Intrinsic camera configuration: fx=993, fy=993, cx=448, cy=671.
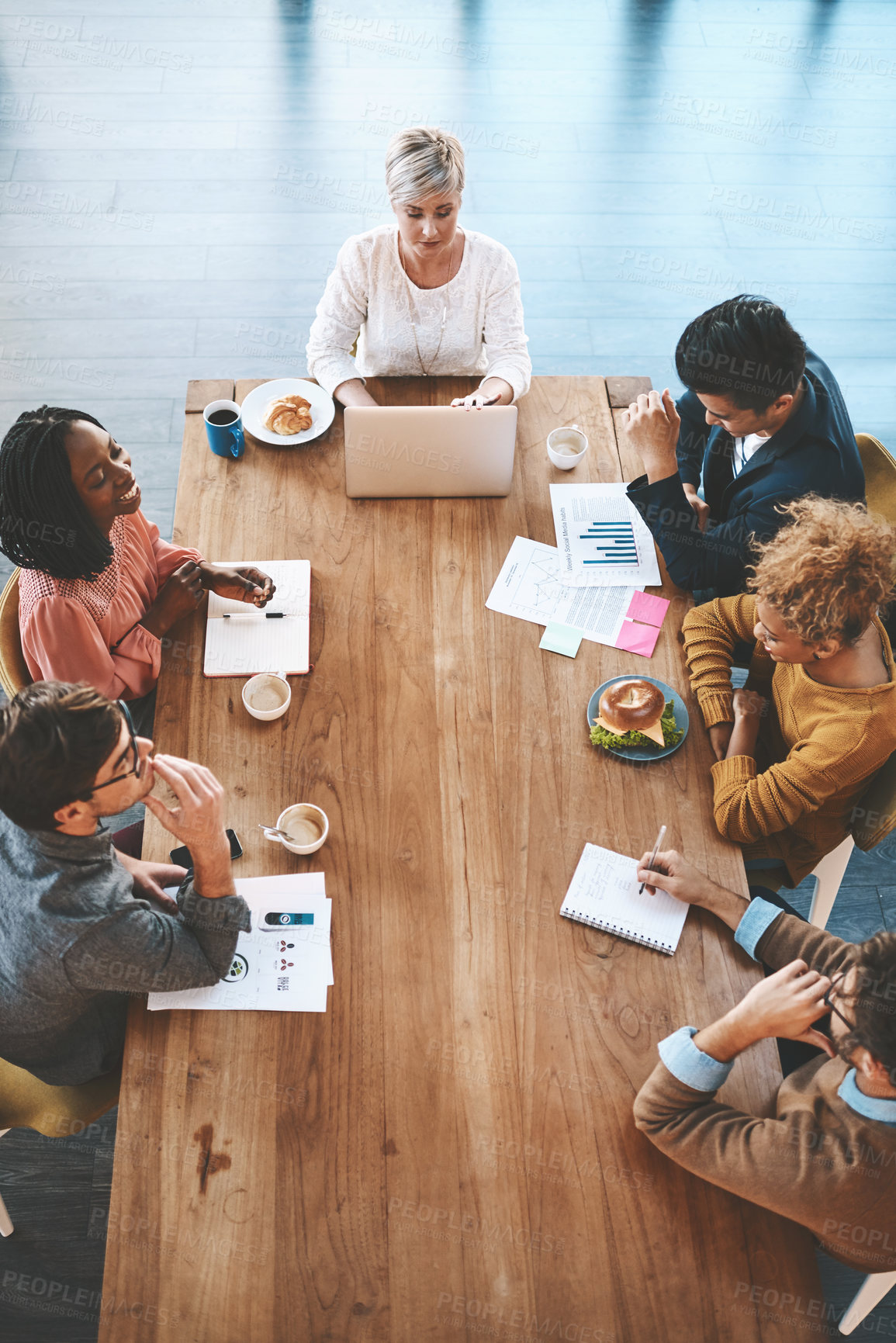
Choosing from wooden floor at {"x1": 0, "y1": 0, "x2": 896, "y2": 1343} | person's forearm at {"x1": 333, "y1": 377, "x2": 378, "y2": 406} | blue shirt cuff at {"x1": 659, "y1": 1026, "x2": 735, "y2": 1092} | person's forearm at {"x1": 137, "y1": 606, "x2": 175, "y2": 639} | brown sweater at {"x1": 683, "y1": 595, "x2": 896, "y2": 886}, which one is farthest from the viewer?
wooden floor at {"x1": 0, "y1": 0, "x2": 896, "y2": 1343}

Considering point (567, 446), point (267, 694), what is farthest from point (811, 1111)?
point (567, 446)

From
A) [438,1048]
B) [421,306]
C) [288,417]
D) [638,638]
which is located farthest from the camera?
[421,306]

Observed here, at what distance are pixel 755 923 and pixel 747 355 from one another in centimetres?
112

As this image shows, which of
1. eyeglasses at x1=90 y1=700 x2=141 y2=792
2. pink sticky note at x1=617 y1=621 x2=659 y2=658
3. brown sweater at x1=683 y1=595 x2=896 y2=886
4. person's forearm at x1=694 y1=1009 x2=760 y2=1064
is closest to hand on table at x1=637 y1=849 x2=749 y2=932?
brown sweater at x1=683 y1=595 x2=896 y2=886

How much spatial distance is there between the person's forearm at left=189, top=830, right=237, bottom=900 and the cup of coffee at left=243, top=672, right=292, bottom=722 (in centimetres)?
36

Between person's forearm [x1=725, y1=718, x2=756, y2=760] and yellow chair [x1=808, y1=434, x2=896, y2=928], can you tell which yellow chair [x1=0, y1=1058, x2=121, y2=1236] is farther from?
yellow chair [x1=808, y1=434, x2=896, y2=928]

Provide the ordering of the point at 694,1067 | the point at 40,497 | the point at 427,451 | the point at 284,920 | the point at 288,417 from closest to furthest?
the point at 694,1067
the point at 284,920
the point at 40,497
the point at 427,451
the point at 288,417

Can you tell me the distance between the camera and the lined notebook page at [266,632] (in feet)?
6.39

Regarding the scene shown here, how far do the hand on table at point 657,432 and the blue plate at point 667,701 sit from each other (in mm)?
487

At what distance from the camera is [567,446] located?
7.55ft

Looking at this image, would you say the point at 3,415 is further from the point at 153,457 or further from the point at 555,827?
the point at 555,827

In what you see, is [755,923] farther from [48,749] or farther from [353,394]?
[353,394]

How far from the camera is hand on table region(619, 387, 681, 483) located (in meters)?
2.14

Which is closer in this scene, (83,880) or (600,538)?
(83,880)
